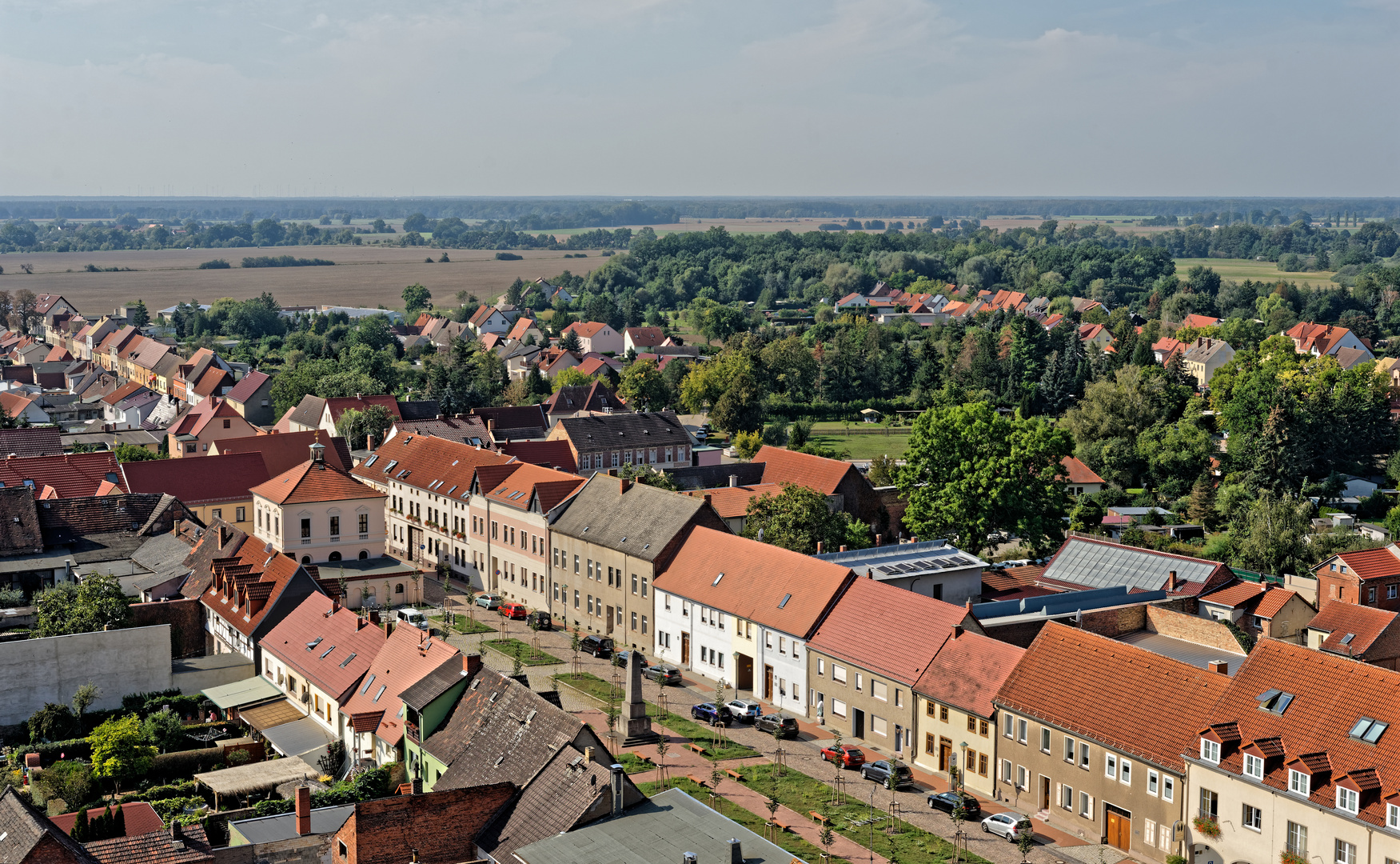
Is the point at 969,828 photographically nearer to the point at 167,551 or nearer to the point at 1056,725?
the point at 1056,725

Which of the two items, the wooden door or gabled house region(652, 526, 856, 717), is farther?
gabled house region(652, 526, 856, 717)

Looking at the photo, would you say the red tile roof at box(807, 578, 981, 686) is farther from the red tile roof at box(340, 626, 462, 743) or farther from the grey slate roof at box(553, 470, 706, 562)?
the red tile roof at box(340, 626, 462, 743)

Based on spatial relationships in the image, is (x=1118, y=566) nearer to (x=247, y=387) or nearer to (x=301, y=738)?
(x=301, y=738)

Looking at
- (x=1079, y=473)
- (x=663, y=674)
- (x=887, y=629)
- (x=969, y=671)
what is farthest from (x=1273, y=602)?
(x=1079, y=473)

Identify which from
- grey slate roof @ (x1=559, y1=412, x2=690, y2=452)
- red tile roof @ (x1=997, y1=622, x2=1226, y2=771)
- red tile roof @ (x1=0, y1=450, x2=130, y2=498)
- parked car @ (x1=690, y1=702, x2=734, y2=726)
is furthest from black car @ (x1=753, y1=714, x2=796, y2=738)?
grey slate roof @ (x1=559, y1=412, x2=690, y2=452)

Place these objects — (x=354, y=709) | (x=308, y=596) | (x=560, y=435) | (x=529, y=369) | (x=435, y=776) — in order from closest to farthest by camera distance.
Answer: (x=435, y=776), (x=354, y=709), (x=308, y=596), (x=560, y=435), (x=529, y=369)

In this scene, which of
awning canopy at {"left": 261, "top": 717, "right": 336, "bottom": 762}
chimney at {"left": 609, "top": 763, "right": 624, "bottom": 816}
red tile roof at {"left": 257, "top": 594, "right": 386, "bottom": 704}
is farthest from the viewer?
red tile roof at {"left": 257, "top": 594, "right": 386, "bottom": 704}

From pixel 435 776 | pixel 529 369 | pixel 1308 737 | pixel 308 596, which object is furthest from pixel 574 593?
pixel 529 369
